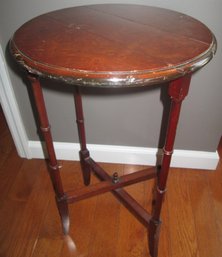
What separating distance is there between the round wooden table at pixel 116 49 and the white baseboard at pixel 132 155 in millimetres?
459

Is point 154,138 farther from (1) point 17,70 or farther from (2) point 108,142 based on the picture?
(1) point 17,70

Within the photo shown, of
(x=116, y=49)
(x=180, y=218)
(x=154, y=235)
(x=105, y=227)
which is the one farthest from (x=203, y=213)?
(x=116, y=49)

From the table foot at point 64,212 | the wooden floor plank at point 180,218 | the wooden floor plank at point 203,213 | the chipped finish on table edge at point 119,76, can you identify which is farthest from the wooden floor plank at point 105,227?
the chipped finish on table edge at point 119,76

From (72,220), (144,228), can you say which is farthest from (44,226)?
(144,228)

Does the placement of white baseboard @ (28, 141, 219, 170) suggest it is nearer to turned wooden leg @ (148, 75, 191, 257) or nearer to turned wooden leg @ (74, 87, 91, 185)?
turned wooden leg @ (74, 87, 91, 185)

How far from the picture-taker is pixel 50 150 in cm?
78

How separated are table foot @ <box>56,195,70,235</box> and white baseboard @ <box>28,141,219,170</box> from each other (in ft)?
1.26

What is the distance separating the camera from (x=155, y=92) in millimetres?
1031

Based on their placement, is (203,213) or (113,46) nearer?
Answer: (113,46)

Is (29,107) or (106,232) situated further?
(29,107)

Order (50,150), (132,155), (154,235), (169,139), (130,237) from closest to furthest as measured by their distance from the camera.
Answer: (169,139) → (50,150) → (154,235) → (130,237) → (132,155)

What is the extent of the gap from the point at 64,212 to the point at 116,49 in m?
0.69

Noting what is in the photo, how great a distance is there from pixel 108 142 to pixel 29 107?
425mm

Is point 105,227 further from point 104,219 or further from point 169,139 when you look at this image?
point 169,139
